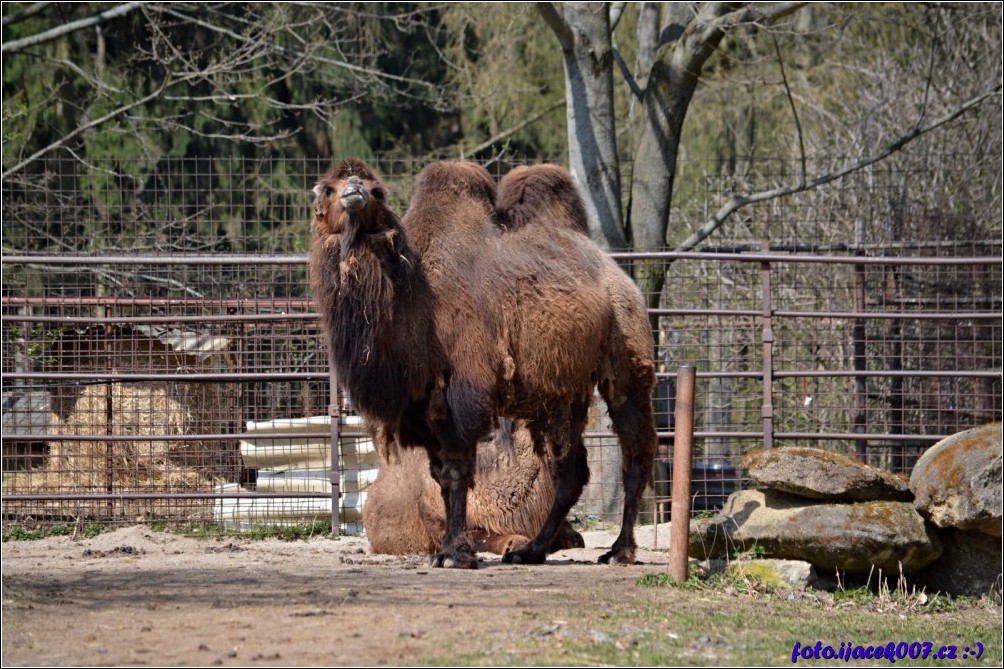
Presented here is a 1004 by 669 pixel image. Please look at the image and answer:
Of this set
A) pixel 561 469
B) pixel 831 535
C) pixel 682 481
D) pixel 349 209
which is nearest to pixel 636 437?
pixel 561 469

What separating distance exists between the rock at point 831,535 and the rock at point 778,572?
61mm

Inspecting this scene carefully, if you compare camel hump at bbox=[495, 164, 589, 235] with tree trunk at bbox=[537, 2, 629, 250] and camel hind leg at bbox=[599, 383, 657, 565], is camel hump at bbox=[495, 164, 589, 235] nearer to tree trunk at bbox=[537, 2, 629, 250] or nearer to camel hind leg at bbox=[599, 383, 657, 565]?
camel hind leg at bbox=[599, 383, 657, 565]

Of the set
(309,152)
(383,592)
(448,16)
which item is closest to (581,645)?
(383,592)

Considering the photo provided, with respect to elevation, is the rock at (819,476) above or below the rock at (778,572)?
above

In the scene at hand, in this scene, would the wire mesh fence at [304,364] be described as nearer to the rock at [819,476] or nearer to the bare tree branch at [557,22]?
the rock at [819,476]

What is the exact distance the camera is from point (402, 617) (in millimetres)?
5598

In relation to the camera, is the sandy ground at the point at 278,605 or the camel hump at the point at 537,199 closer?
the sandy ground at the point at 278,605

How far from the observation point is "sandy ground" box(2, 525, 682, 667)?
4.93 metres

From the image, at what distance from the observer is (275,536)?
30.9 feet

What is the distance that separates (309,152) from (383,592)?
1349cm

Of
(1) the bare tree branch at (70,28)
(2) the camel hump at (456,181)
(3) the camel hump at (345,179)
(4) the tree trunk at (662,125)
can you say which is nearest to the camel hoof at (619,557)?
(2) the camel hump at (456,181)

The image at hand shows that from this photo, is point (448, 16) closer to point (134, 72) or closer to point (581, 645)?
point (134, 72)

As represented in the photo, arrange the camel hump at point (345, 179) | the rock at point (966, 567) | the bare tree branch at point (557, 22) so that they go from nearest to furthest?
the rock at point (966, 567) → the camel hump at point (345, 179) → the bare tree branch at point (557, 22)

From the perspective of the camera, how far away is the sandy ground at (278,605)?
4926mm
